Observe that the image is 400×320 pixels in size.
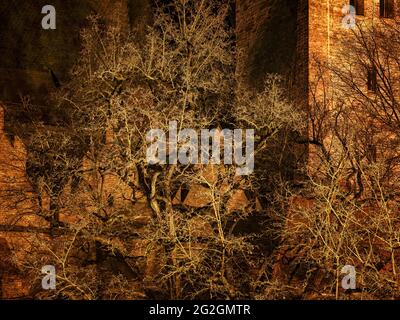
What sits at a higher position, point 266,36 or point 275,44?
point 266,36

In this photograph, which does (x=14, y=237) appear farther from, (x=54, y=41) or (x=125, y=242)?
(x=54, y=41)

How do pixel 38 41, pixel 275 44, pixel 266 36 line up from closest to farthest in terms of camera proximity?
pixel 275 44 < pixel 266 36 < pixel 38 41

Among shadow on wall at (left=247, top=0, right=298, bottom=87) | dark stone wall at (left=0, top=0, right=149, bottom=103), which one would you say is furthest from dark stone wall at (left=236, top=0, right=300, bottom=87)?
dark stone wall at (left=0, top=0, right=149, bottom=103)

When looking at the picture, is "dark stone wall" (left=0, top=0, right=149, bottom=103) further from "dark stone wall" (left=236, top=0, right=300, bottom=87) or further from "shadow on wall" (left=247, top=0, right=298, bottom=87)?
"shadow on wall" (left=247, top=0, right=298, bottom=87)

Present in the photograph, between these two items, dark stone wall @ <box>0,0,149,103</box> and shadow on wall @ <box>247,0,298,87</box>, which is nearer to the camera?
shadow on wall @ <box>247,0,298,87</box>

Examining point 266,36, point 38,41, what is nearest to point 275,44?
point 266,36

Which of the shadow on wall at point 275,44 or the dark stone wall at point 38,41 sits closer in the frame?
the shadow on wall at point 275,44

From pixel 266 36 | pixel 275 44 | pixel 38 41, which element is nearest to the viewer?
pixel 275 44

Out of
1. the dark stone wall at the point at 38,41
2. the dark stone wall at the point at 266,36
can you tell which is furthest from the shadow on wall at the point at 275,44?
the dark stone wall at the point at 38,41

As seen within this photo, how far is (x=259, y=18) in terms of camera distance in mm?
26938

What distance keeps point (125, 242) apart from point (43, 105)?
6.90 metres

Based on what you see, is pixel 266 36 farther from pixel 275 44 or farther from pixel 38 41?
pixel 38 41

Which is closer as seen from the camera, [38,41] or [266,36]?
[266,36]

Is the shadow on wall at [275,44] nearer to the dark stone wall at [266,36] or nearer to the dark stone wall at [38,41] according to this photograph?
the dark stone wall at [266,36]
